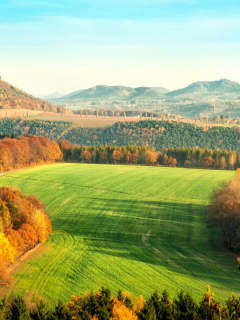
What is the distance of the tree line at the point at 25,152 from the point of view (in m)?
98.1

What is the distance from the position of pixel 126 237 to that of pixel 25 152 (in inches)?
2439

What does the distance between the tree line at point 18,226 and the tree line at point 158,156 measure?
6922 cm

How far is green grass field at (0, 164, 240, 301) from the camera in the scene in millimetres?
38562

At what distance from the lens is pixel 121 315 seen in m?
26.1

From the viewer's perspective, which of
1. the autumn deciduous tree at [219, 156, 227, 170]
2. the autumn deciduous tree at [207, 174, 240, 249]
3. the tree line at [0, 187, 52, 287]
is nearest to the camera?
the tree line at [0, 187, 52, 287]

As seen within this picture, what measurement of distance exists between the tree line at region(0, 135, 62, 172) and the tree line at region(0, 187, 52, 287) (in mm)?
42969

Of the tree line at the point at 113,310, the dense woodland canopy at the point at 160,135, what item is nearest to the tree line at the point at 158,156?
the dense woodland canopy at the point at 160,135

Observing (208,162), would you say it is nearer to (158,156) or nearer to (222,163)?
(222,163)

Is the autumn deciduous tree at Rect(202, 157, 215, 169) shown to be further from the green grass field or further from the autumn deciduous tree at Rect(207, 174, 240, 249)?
the autumn deciduous tree at Rect(207, 174, 240, 249)

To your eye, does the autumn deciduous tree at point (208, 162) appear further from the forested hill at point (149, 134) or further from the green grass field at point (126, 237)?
the forested hill at point (149, 134)

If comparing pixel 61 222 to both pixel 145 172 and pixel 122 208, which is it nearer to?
pixel 122 208

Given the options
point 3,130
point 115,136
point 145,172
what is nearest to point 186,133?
point 115,136

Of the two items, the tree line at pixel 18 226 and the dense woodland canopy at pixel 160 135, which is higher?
the dense woodland canopy at pixel 160 135

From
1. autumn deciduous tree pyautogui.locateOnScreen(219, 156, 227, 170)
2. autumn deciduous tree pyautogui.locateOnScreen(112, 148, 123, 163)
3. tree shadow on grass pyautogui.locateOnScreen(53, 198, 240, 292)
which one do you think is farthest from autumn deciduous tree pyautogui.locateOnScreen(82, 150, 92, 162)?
tree shadow on grass pyautogui.locateOnScreen(53, 198, 240, 292)
